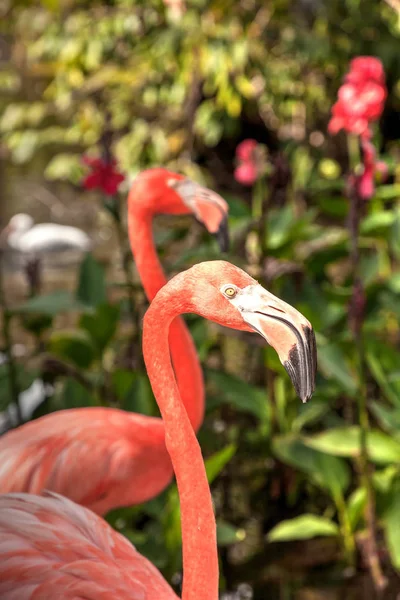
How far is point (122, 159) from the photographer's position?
19.2ft

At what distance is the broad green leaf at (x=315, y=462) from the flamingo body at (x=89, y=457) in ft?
2.11

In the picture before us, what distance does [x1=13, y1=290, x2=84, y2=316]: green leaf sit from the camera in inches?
109

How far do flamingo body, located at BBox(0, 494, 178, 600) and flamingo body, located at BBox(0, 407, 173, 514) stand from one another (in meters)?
0.45

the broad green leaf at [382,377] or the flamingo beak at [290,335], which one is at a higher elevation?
the flamingo beak at [290,335]

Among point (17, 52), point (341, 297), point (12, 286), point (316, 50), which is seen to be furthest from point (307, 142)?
point (17, 52)

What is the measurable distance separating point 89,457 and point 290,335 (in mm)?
992

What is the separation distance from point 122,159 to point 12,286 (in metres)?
1.21

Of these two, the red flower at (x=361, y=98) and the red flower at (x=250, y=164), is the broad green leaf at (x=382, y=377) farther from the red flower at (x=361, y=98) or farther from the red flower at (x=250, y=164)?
the red flower at (x=250, y=164)

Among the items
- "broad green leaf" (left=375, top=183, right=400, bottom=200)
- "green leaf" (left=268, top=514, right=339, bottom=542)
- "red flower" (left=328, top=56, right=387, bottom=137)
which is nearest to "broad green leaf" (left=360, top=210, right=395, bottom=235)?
"broad green leaf" (left=375, top=183, right=400, bottom=200)

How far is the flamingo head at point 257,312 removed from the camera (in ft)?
3.71

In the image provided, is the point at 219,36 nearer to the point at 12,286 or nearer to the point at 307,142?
the point at 307,142

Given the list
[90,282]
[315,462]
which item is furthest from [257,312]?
[90,282]

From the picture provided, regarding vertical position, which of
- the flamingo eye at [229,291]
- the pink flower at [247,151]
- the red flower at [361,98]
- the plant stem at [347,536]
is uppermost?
the flamingo eye at [229,291]

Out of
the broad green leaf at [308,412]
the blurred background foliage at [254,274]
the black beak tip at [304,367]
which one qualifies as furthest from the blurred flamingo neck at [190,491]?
the broad green leaf at [308,412]
